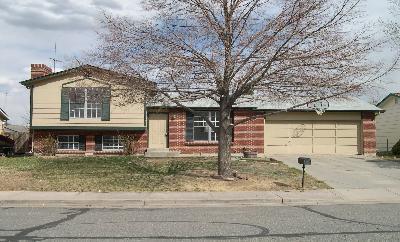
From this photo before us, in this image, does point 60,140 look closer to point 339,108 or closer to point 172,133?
point 172,133

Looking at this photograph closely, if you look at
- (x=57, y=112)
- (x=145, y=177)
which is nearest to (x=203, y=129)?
(x=57, y=112)

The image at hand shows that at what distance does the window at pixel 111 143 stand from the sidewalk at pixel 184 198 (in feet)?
43.9

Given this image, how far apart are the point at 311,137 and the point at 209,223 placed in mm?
18965

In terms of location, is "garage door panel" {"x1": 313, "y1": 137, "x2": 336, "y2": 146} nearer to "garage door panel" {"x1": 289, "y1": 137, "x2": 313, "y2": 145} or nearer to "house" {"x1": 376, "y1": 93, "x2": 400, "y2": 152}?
"garage door panel" {"x1": 289, "y1": 137, "x2": 313, "y2": 145}

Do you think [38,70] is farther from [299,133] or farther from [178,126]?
[299,133]

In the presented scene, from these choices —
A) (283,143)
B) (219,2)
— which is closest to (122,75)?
(219,2)

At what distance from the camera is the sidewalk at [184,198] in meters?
12.3

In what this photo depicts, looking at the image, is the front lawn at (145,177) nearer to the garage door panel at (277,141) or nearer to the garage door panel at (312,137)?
the garage door panel at (277,141)

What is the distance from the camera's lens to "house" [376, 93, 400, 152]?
35000 millimetres

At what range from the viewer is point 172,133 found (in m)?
26.7

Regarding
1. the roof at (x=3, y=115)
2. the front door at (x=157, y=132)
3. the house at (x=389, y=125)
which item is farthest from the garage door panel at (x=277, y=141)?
the roof at (x=3, y=115)

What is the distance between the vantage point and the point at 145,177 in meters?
16.2

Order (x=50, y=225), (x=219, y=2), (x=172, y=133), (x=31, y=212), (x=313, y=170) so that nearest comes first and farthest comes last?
(x=50, y=225), (x=31, y=212), (x=219, y=2), (x=313, y=170), (x=172, y=133)

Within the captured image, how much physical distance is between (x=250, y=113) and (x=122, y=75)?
12899mm
